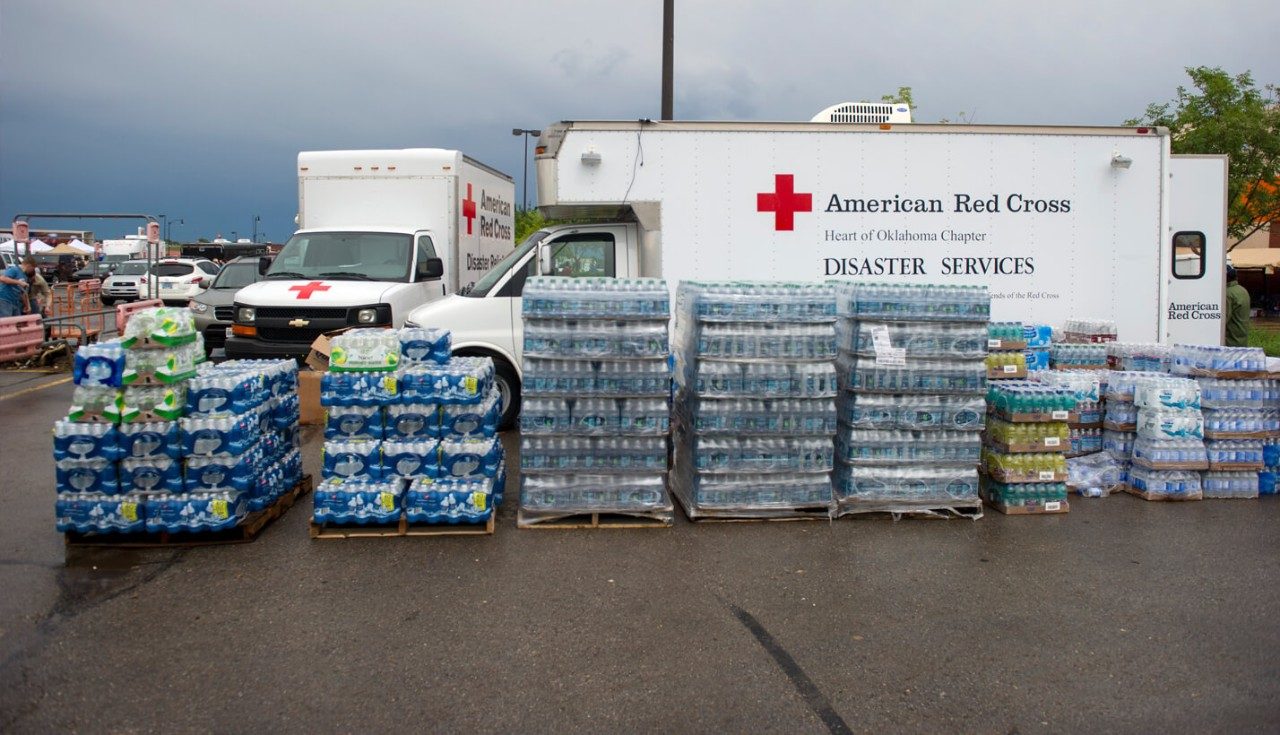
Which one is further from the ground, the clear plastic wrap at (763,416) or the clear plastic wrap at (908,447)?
the clear plastic wrap at (763,416)

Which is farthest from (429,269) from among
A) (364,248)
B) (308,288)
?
(308,288)

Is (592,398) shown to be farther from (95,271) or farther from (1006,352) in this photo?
(95,271)

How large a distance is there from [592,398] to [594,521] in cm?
91

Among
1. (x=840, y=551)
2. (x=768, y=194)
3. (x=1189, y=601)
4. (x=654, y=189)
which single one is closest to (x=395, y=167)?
(x=654, y=189)

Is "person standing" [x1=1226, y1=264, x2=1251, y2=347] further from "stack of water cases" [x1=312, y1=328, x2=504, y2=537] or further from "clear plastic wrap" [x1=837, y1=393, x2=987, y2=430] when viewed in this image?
"stack of water cases" [x1=312, y1=328, x2=504, y2=537]

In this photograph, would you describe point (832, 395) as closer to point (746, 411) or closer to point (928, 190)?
point (746, 411)

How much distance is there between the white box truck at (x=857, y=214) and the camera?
381 inches

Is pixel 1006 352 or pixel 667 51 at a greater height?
pixel 667 51

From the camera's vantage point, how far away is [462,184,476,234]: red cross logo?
13.3 m

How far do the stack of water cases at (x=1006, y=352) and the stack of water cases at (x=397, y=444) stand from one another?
4.54m

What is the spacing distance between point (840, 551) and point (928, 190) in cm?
474

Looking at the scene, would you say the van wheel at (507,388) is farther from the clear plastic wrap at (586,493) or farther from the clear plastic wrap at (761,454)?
the clear plastic wrap at (761,454)

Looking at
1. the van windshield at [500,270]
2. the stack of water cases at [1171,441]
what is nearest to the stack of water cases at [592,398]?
the van windshield at [500,270]

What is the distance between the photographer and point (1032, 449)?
7734 millimetres
